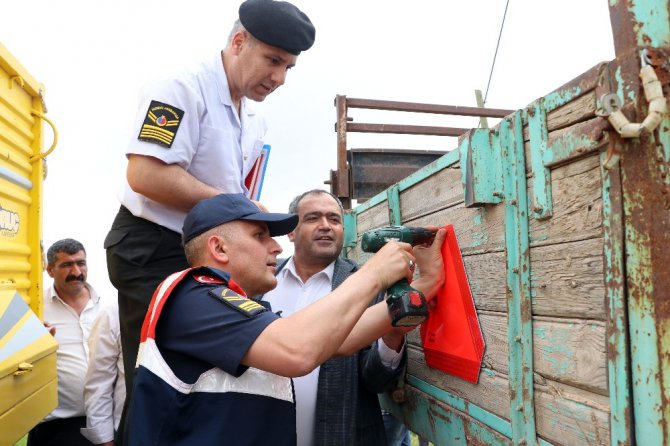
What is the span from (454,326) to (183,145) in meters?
1.21

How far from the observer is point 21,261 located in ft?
9.20

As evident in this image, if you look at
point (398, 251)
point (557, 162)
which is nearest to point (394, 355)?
point (398, 251)

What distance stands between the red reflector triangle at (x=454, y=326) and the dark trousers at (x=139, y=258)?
1059mm

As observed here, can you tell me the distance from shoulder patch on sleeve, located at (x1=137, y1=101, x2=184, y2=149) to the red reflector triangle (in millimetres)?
1089

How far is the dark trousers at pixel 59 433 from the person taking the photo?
148 inches

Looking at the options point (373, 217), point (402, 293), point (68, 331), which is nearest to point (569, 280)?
point (402, 293)

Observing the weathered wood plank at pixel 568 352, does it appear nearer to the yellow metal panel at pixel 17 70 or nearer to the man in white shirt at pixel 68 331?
the yellow metal panel at pixel 17 70

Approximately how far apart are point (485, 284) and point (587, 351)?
0.53m

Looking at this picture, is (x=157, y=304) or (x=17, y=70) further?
(x=17, y=70)

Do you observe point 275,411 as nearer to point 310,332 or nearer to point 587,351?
point 310,332

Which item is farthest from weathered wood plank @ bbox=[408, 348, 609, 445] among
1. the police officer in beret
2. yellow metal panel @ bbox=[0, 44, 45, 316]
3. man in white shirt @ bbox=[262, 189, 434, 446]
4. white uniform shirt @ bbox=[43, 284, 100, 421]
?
white uniform shirt @ bbox=[43, 284, 100, 421]

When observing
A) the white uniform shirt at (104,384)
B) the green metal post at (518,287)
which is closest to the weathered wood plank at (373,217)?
the green metal post at (518,287)

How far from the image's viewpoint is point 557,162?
1.48m

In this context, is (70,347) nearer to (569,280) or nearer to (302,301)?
(302,301)
